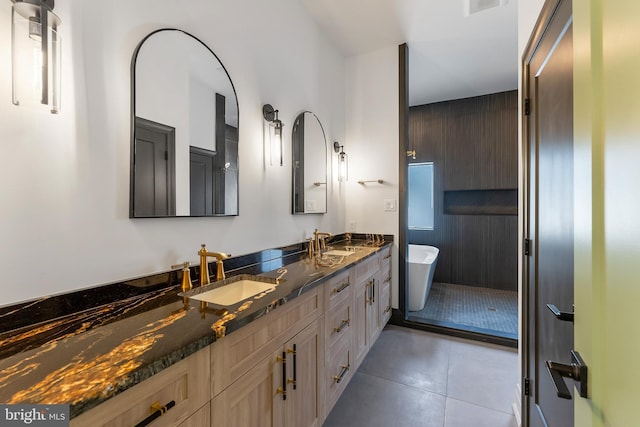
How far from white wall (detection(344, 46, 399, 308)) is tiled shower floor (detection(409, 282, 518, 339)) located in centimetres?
64

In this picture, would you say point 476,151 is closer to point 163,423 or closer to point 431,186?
point 431,186

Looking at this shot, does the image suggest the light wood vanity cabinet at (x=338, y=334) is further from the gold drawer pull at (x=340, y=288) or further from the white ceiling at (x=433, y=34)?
the white ceiling at (x=433, y=34)

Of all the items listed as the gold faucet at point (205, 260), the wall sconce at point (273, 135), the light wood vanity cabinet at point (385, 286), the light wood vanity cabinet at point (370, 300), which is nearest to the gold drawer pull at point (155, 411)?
the gold faucet at point (205, 260)

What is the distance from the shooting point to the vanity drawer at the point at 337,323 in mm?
1563

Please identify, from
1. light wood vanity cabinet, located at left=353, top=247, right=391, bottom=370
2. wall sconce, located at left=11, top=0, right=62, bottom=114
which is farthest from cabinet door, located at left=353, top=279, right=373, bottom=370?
wall sconce, located at left=11, top=0, right=62, bottom=114

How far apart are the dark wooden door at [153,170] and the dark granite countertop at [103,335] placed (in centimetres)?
32

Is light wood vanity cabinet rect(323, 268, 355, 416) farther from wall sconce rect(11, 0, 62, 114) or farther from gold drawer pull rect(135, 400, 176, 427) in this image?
wall sconce rect(11, 0, 62, 114)

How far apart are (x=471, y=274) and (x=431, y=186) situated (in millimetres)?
1526

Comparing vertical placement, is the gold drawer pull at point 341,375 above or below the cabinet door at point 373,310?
below

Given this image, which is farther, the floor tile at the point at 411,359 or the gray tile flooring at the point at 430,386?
the floor tile at the point at 411,359

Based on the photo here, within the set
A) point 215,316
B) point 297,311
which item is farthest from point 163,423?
point 297,311

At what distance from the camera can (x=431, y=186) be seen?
455cm

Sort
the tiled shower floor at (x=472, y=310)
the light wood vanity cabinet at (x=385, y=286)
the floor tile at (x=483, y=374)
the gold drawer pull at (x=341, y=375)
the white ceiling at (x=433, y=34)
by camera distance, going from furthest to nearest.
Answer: the tiled shower floor at (x=472, y=310), the light wood vanity cabinet at (x=385, y=286), the white ceiling at (x=433, y=34), the floor tile at (x=483, y=374), the gold drawer pull at (x=341, y=375)

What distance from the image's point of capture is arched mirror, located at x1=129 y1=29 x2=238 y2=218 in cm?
120
